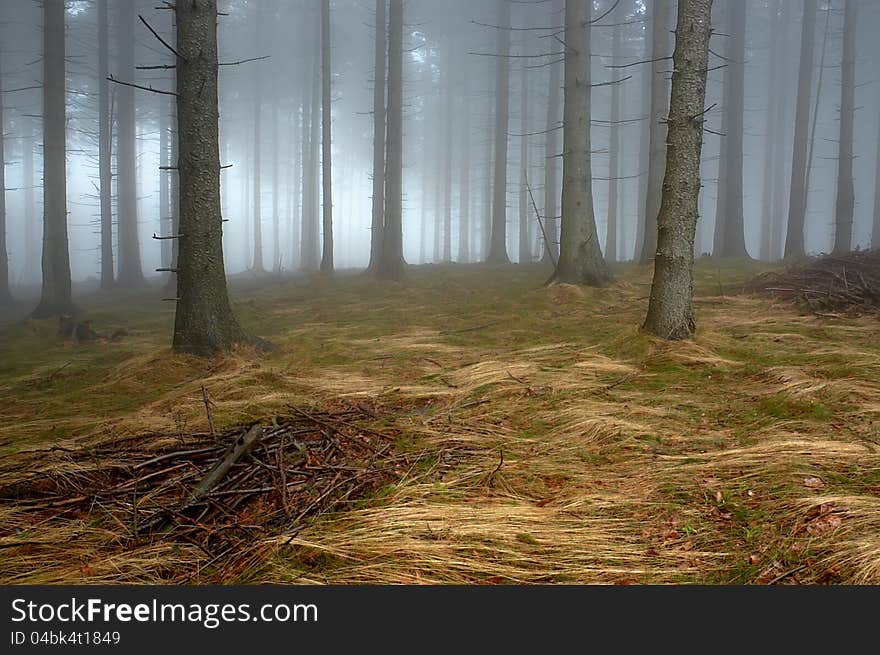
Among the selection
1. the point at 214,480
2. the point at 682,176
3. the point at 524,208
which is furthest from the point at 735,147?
the point at 214,480

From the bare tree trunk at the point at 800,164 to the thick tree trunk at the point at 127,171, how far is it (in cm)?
1939

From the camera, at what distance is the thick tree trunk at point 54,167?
10711 millimetres

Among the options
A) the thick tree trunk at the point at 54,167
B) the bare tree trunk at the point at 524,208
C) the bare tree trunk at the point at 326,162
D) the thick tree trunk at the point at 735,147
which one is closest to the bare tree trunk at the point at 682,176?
the thick tree trunk at the point at 54,167

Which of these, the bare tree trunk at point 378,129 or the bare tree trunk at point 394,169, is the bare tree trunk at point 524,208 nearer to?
the bare tree trunk at point 378,129

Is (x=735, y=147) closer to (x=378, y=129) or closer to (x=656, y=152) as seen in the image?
(x=656, y=152)

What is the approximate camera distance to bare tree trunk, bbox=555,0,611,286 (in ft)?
32.1

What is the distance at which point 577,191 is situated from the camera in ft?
32.8

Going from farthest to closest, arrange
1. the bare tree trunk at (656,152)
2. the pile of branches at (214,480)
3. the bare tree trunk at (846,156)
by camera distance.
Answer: the bare tree trunk at (846,156), the bare tree trunk at (656,152), the pile of branches at (214,480)

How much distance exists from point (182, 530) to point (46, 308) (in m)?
10.4

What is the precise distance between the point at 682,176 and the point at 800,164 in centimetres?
1438

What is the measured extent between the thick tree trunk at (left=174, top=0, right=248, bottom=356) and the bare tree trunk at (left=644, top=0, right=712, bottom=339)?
434 cm

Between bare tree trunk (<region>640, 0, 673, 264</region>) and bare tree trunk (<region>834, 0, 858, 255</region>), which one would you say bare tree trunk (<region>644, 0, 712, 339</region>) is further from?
bare tree trunk (<region>834, 0, 858, 255</region>)

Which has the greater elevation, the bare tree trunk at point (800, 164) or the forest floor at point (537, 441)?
the bare tree trunk at point (800, 164)

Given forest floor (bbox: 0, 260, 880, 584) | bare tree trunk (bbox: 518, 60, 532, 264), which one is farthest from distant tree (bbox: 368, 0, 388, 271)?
forest floor (bbox: 0, 260, 880, 584)
